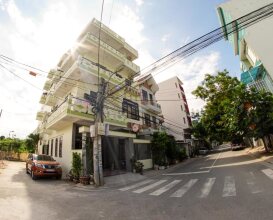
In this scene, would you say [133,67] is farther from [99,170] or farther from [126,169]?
[99,170]

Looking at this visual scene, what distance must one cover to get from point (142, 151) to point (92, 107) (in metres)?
8.29

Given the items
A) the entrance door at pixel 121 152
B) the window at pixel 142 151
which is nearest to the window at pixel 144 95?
the window at pixel 142 151

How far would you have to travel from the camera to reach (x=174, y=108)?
1388 inches

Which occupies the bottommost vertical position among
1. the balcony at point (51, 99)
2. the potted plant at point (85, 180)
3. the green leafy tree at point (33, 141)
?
the potted plant at point (85, 180)

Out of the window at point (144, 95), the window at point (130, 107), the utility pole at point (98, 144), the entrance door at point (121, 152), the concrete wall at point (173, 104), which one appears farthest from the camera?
the concrete wall at point (173, 104)

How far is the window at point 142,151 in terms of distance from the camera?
17.5 meters

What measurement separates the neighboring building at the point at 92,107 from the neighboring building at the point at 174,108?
14.1 metres

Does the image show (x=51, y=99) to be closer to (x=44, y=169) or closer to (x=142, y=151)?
(x=44, y=169)

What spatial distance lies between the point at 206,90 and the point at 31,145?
27.6m

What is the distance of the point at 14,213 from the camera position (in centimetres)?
551

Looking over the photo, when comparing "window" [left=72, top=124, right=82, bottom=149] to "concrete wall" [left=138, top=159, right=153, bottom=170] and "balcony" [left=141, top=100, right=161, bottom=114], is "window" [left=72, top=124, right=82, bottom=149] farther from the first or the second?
"balcony" [left=141, top=100, right=161, bottom=114]

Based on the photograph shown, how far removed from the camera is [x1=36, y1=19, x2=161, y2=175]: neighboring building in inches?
515

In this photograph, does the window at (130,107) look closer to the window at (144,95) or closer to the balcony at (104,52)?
the window at (144,95)

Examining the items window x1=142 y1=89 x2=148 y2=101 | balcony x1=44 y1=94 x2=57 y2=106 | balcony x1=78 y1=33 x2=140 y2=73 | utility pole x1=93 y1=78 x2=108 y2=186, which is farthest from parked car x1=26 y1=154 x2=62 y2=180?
window x1=142 y1=89 x2=148 y2=101
